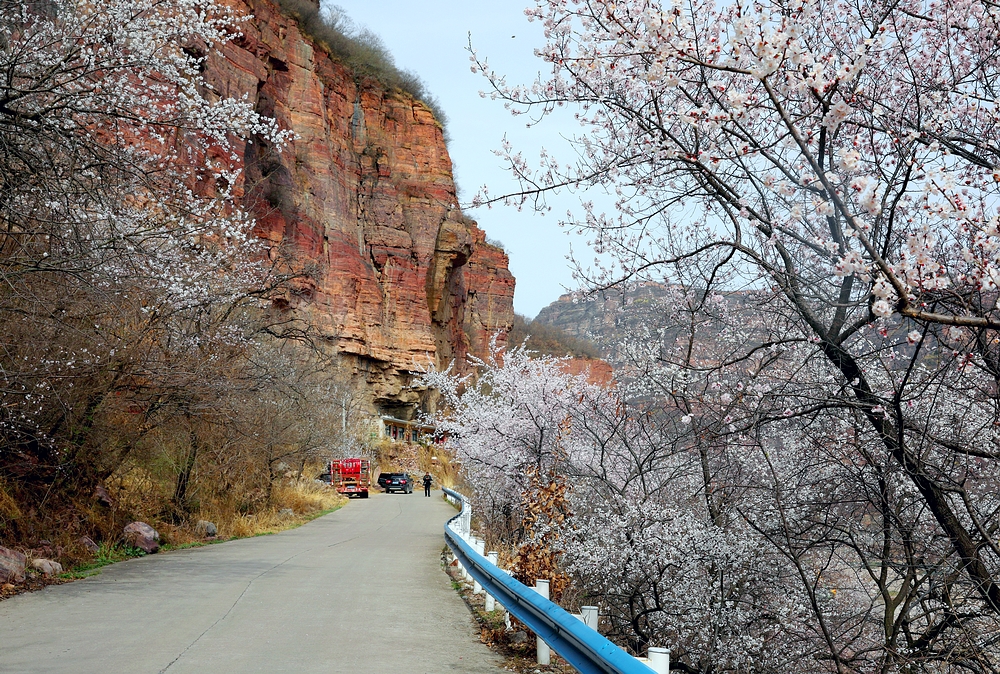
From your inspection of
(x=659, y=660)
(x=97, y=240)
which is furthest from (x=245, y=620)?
(x=659, y=660)

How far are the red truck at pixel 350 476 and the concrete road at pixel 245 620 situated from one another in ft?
114

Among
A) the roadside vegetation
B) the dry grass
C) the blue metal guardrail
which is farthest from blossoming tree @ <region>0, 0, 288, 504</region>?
the dry grass

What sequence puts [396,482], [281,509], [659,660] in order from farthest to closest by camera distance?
[396,482] < [281,509] < [659,660]

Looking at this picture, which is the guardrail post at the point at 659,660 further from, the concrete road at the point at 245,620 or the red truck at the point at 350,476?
the red truck at the point at 350,476

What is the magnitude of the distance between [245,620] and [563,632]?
453cm

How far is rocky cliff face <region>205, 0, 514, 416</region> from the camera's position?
53938mm

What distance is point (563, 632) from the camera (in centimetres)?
609

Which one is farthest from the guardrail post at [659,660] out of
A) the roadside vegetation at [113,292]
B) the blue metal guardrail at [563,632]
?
the roadside vegetation at [113,292]

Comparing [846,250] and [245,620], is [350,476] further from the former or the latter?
[846,250]

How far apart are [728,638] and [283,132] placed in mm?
10700

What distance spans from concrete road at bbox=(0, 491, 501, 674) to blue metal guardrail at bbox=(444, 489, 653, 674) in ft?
1.73

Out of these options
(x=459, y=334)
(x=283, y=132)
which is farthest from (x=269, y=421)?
(x=459, y=334)

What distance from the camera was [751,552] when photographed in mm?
10250

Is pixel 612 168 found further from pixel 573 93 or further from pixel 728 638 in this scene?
pixel 728 638
